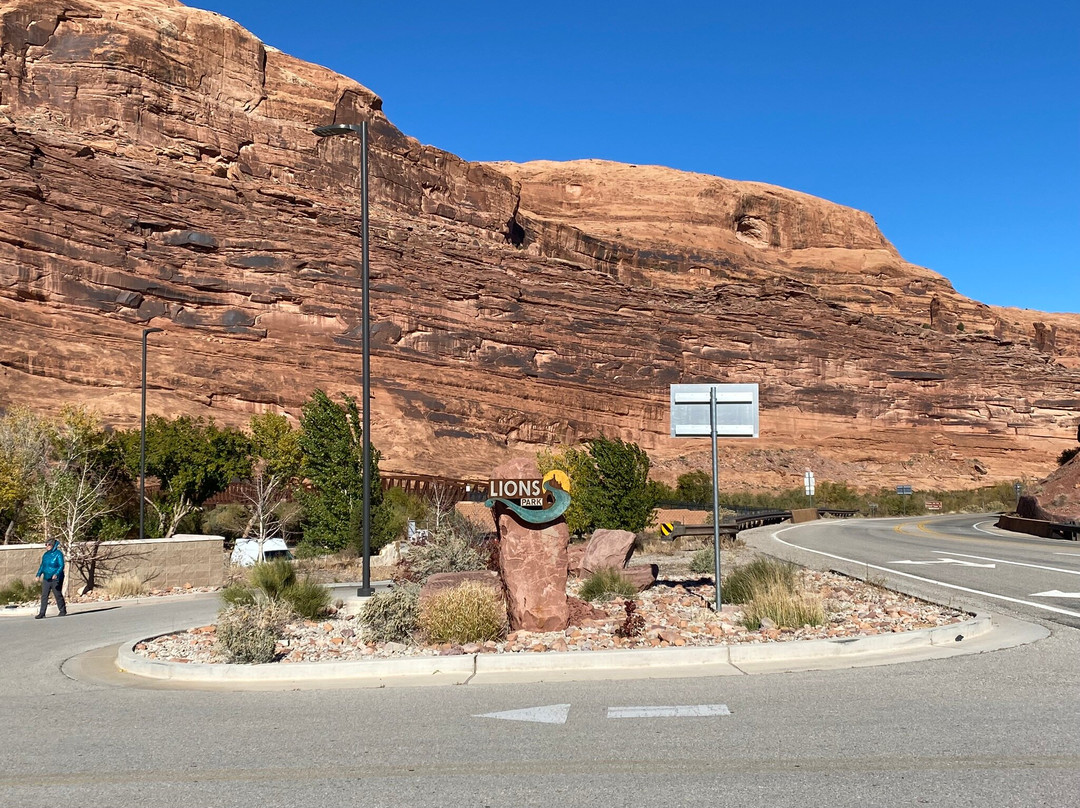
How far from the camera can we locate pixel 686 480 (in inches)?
2672

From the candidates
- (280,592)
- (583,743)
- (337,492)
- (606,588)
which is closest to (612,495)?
(337,492)

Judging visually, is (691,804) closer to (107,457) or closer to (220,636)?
(220,636)

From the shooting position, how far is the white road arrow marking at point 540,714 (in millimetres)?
6730

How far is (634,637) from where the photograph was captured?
10.1 meters

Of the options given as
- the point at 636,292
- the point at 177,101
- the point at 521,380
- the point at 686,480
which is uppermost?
the point at 177,101

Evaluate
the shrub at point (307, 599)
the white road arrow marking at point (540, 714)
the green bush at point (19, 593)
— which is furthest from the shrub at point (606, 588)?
the green bush at point (19, 593)

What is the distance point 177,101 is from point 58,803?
8045 cm

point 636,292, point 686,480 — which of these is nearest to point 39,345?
point 686,480

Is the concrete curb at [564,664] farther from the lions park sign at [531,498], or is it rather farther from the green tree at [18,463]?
the green tree at [18,463]

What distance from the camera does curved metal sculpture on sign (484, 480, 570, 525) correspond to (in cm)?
1035

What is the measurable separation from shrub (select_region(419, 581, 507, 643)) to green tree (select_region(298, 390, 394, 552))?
2110cm

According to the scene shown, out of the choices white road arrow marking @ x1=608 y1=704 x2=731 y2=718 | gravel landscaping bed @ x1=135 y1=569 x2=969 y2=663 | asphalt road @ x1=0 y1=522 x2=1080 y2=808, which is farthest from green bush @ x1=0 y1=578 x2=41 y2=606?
white road arrow marking @ x1=608 y1=704 x2=731 y2=718

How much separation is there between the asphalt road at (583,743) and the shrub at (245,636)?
1040 mm

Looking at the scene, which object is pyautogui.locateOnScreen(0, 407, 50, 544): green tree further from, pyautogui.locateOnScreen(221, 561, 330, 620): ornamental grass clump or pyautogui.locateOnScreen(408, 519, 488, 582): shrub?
pyautogui.locateOnScreen(221, 561, 330, 620): ornamental grass clump
